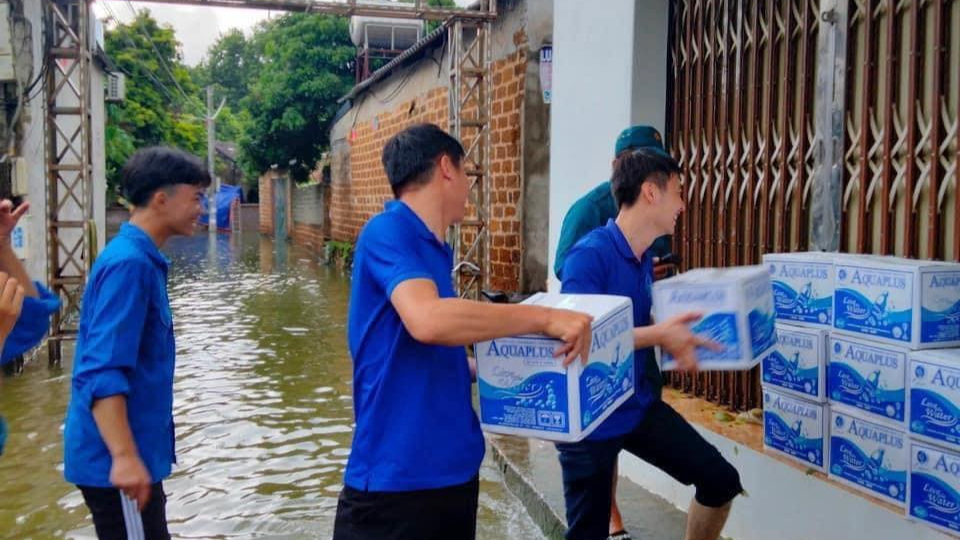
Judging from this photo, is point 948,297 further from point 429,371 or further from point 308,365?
point 308,365

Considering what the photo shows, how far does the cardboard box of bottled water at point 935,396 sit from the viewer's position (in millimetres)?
2807

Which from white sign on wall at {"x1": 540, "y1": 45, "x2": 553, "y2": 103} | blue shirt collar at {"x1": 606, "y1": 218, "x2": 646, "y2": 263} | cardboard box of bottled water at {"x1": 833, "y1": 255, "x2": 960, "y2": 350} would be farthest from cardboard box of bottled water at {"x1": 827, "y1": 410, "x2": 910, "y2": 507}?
white sign on wall at {"x1": 540, "y1": 45, "x2": 553, "y2": 103}

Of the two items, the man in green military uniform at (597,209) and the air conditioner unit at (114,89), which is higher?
the air conditioner unit at (114,89)

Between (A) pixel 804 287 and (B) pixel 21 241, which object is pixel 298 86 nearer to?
(B) pixel 21 241

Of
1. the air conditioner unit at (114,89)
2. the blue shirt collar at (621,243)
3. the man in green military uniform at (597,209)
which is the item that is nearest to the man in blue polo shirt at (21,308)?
the blue shirt collar at (621,243)

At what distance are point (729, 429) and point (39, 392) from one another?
6.06 metres

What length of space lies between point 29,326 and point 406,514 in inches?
47.5

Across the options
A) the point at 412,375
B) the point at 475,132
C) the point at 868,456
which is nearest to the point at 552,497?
the point at 868,456

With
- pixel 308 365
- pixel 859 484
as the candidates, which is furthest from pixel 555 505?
pixel 308 365

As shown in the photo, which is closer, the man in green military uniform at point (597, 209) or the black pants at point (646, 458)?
the black pants at point (646, 458)

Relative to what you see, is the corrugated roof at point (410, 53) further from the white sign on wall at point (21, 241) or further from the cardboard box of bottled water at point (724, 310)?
the cardboard box of bottled water at point (724, 310)

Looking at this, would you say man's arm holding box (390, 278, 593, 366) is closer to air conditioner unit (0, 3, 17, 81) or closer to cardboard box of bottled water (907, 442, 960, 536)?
cardboard box of bottled water (907, 442, 960, 536)

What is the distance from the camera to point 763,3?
13.8ft

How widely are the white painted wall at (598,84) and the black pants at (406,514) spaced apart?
3.02m
